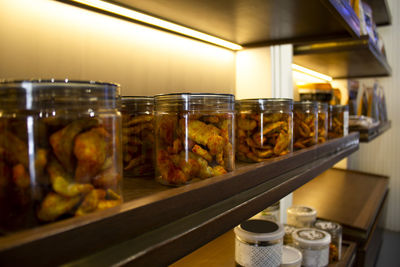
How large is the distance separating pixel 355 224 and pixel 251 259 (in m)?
1.08

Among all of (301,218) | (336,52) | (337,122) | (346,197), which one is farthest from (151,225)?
(346,197)

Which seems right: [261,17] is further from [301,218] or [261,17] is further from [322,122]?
[301,218]

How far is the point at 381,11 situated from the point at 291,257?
265cm

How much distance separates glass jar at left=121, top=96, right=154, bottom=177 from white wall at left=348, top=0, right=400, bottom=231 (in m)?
3.29

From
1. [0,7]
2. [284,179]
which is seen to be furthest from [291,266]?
[0,7]

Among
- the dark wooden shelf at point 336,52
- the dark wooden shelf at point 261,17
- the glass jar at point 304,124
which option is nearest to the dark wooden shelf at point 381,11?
the dark wooden shelf at point 336,52

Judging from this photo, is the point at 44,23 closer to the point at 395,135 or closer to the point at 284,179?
the point at 284,179

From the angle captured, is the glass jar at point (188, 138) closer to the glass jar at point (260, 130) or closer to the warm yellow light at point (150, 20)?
the glass jar at point (260, 130)

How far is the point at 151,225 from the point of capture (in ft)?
1.25

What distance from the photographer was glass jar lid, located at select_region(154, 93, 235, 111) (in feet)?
1.73

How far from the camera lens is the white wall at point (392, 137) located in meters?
3.27

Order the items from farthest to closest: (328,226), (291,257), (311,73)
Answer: (311,73)
(328,226)
(291,257)

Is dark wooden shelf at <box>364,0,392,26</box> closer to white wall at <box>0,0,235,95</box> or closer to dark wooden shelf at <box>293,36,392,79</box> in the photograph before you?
dark wooden shelf at <box>293,36,392,79</box>

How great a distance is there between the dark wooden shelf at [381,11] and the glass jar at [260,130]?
236cm
